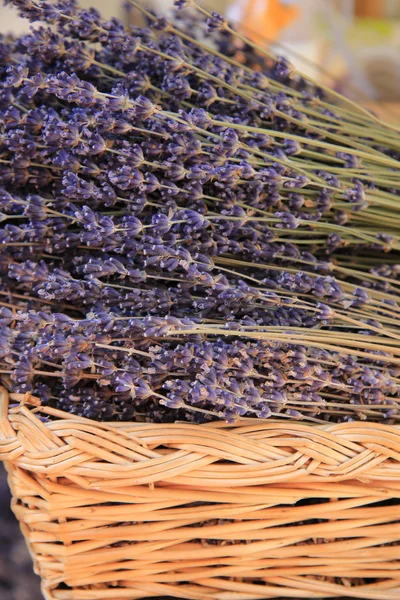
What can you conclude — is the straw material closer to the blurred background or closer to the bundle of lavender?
the bundle of lavender

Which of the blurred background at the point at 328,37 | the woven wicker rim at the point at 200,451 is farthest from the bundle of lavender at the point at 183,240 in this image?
the blurred background at the point at 328,37

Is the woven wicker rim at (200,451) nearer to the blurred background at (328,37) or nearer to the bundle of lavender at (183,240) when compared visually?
the bundle of lavender at (183,240)

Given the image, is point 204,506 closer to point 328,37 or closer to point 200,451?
point 200,451

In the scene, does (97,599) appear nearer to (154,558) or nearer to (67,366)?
(154,558)

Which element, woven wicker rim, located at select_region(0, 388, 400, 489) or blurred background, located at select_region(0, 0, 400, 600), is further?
blurred background, located at select_region(0, 0, 400, 600)

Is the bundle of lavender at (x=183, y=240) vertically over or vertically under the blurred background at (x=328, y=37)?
under

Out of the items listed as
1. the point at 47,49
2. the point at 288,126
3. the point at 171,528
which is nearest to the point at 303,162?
the point at 288,126

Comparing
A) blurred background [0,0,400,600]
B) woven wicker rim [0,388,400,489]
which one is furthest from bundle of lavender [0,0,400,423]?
blurred background [0,0,400,600]
